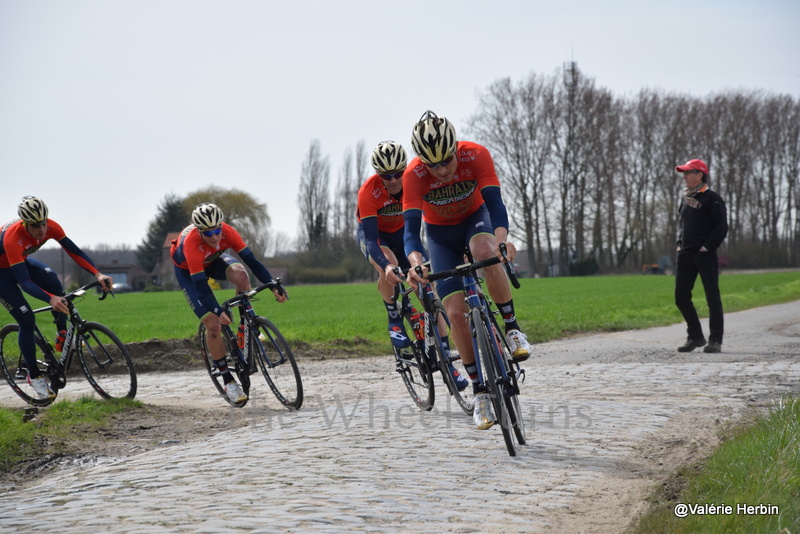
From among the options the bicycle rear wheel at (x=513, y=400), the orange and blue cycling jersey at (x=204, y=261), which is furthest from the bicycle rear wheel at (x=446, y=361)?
the orange and blue cycling jersey at (x=204, y=261)

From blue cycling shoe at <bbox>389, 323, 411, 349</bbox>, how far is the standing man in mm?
5029

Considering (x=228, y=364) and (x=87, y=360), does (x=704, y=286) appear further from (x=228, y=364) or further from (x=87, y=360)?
(x=87, y=360)

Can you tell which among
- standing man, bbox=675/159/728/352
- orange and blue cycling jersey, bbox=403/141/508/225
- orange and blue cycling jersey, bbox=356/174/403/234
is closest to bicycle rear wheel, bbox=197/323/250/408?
orange and blue cycling jersey, bbox=356/174/403/234

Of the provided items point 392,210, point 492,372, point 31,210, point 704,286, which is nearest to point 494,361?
point 492,372

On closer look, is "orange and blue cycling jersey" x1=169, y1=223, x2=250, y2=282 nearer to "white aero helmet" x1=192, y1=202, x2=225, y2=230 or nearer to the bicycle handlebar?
"white aero helmet" x1=192, y1=202, x2=225, y2=230

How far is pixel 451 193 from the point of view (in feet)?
21.1

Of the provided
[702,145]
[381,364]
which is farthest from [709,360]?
[702,145]

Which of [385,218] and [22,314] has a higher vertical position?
[385,218]

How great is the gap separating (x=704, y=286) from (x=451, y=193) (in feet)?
20.9

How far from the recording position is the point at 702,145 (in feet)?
231

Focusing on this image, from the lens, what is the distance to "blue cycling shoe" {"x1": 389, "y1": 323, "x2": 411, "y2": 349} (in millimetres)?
7922

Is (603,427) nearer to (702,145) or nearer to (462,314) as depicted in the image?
(462,314)

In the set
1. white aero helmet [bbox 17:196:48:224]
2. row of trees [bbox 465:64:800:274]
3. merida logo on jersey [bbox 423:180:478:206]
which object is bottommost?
merida logo on jersey [bbox 423:180:478:206]

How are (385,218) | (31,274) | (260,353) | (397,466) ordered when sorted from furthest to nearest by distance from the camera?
(31,274), (260,353), (385,218), (397,466)
